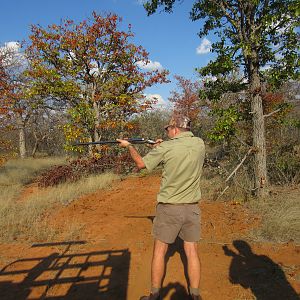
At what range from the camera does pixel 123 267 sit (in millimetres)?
5191

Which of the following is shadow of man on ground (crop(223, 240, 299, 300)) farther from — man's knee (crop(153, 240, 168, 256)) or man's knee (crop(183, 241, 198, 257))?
man's knee (crop(153, 240, 168, 256))

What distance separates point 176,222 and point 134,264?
1684 millimetres

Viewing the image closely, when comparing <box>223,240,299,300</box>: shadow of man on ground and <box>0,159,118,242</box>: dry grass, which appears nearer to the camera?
<box>223,240,299,300</box>: shadow of man on ground

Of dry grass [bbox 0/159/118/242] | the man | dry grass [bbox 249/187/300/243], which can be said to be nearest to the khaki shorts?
the man

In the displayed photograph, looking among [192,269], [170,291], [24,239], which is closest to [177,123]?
[192,269]

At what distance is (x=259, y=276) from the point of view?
15.4 ft

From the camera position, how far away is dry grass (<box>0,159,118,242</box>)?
6691mm

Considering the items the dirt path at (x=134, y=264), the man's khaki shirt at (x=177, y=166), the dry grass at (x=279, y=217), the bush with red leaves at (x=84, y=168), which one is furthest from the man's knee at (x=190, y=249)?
the bush with red leaves at (x=84, y=168)

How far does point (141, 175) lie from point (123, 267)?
899cm

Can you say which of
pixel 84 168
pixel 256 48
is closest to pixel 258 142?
pixel 256 48

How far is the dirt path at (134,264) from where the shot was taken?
4.44 metres

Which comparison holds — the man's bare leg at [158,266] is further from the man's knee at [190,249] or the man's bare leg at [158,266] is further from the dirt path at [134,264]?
the dirt path at [134,264]

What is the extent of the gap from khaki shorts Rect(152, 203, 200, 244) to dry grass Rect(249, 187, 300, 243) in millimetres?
2502

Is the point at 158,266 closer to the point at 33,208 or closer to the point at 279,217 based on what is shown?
the point at 279,217
